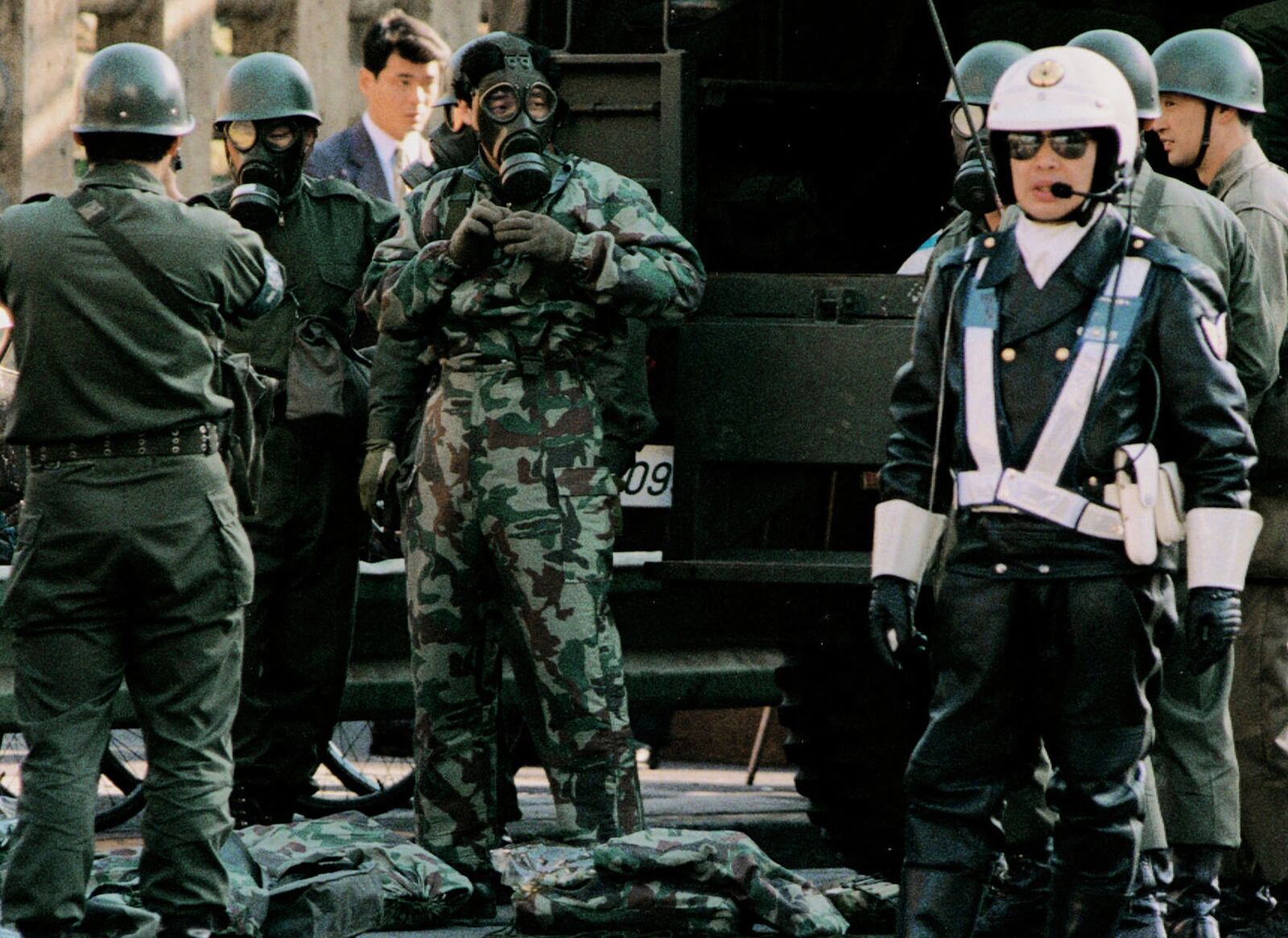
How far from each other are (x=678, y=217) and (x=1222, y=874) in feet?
6.90

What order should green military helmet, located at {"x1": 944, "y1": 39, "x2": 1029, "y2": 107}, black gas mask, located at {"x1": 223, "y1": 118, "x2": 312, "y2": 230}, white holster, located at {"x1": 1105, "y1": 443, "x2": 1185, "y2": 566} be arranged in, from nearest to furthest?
white holster, located at {"x1": 1105, "y1": 443, "x2": 1185, "y2": 566}, green military helmet, located at {"x1": 944, "y1": 39, "x2": 1029, "y2": 107}, black gas mask, located at {"x1": 223, "y1": 118, "x2": 312, "y2": 230}

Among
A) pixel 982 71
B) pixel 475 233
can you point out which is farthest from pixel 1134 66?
pixel 475 233

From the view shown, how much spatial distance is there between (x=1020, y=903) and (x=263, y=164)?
2727 millimetres

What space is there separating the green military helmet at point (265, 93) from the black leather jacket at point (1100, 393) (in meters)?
2.49

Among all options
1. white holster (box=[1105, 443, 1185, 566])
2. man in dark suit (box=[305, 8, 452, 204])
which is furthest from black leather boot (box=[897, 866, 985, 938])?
man in dark suit (box=[305, 8, 452, 204])

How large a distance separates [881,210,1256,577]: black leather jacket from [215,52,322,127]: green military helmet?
2491mm

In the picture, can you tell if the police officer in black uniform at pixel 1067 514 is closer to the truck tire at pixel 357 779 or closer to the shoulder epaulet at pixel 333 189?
the shoulder epaulet at pixel 333 189

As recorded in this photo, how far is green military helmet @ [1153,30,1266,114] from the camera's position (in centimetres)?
713

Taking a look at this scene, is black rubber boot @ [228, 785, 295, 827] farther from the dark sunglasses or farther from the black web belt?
the dark sunglasses

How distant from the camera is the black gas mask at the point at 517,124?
7.03 metres

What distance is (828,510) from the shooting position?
7660 mm

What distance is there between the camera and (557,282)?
23.2 feet

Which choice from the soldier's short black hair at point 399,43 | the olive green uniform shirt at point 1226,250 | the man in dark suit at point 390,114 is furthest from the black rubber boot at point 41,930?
the soldier's short black hair at point 399,43

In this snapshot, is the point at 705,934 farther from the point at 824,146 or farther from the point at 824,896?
the point at 824,146
